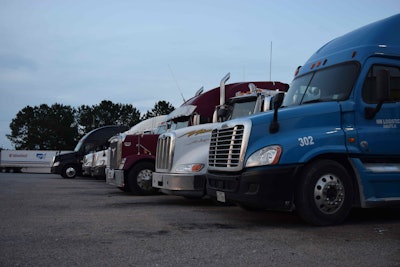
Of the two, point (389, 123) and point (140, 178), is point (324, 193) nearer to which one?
point (389, 123)

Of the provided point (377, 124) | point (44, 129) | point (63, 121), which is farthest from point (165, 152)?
point (63, 121)

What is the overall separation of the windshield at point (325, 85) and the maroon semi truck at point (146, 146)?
3.83 meters

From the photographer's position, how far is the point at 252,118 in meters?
6.88

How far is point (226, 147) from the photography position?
7.20 meters

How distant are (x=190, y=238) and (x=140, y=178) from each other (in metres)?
6.58

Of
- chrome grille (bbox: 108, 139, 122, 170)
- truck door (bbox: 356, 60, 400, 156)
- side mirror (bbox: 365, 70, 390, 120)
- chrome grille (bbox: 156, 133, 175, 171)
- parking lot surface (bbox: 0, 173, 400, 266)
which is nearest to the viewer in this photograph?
parking lot surface (bbox: 0, 173, 400, 266)

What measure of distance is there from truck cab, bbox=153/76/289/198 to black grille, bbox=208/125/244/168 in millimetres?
1225

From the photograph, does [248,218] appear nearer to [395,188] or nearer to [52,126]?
[395,188]

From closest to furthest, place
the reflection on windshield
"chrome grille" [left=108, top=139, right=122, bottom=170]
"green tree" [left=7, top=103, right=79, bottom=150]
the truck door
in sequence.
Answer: the truck door → the reflection on windshield → "chrome grille" [left=108, top=139, right=122, bottom=170] → "green tree" [left=7, top=103, right=79, bottom=150]

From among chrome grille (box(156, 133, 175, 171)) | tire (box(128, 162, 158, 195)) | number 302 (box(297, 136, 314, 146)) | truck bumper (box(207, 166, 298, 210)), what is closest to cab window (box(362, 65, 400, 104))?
number 302 (box(297, 136, 314, 146))

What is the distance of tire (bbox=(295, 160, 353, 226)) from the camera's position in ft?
21.1

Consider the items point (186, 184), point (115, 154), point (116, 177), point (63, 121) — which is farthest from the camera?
point (63, 121)

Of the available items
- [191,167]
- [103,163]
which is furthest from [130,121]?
[191,167]

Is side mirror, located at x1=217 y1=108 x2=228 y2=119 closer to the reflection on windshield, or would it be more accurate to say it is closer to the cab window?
the reflection on windshield
